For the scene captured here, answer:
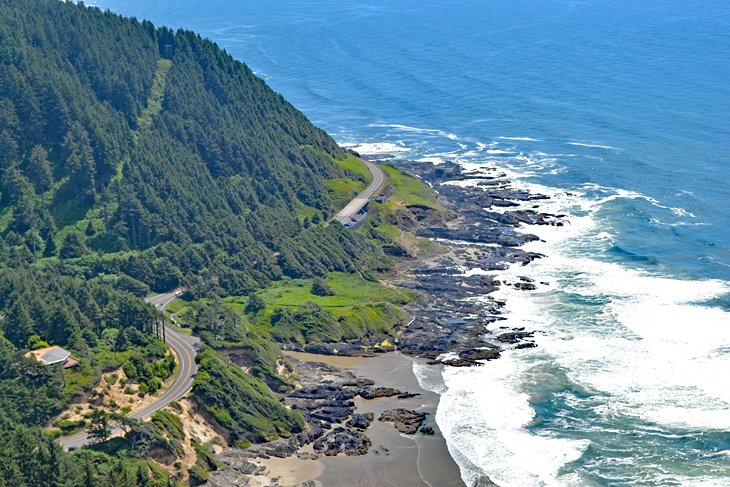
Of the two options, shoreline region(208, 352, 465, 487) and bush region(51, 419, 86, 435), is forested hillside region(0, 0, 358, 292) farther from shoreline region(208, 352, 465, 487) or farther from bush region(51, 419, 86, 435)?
bush region(51, 419, 86, 435)

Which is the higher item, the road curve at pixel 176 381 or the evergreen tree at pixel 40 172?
the evergreen tree at pixel 40 172

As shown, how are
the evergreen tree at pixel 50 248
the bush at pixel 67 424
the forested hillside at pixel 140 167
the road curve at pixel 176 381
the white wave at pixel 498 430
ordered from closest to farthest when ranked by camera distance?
the road curve at pixel 176 381, the bush at pixel 67 424, the white wave at pixel 498 430, the evergreen tree at pixel 50 248, the forested hillside at pixel 140 167

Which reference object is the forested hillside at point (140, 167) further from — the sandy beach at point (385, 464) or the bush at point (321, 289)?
the sandy beach at point (385, 464)

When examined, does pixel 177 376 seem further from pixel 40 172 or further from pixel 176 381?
pixel 40 172

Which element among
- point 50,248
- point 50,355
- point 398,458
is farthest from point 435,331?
point 50,248

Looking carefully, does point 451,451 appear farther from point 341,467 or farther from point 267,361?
point 267,361

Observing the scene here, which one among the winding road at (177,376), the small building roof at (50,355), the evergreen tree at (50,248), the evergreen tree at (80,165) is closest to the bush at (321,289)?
the winding road at (177,376)
